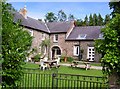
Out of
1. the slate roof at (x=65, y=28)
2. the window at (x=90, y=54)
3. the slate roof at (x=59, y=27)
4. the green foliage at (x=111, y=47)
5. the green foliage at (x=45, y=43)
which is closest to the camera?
the green foliage at (x=111, y=47)

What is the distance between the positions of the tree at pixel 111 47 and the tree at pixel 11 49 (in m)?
1.92

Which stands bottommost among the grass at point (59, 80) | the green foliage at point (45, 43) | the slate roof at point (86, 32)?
the grass at point (59, 80)

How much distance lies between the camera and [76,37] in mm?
27578

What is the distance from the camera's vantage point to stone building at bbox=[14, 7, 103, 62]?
26.6m

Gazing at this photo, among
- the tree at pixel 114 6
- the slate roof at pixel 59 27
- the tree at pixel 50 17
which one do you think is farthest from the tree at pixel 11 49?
the tree at pixel 50 17

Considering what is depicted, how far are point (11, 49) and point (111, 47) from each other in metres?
Result: 2.23

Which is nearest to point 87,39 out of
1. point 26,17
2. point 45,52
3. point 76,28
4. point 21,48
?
point 76,28

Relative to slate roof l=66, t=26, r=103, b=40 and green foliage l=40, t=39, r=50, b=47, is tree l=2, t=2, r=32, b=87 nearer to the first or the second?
slate roof l=66, t=26, r=103, b=40

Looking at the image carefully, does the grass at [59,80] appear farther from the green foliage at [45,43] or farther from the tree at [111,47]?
the green foliage at [45,43]

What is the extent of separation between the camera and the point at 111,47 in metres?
3.73

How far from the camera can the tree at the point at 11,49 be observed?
193 inches

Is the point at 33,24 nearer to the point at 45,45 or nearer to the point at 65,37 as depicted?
the point at 45,45

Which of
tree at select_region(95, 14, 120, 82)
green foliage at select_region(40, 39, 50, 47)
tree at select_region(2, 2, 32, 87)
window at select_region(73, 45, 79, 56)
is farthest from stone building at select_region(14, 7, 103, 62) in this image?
tree at select_region(95, 14, 120, 82)

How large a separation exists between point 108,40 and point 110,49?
163 mm
